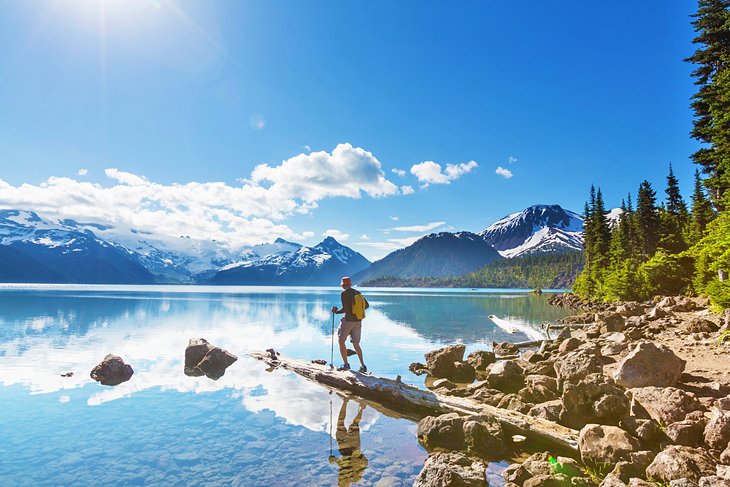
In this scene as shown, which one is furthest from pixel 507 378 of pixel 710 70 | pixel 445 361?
pixel 710 70

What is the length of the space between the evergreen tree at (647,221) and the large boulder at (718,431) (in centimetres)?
6291

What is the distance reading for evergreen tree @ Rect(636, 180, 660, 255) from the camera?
61531 millimetres

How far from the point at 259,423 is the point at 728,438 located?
1133cm

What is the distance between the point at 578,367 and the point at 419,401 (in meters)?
4.82

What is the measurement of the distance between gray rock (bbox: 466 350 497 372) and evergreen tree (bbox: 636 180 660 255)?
5272 cm

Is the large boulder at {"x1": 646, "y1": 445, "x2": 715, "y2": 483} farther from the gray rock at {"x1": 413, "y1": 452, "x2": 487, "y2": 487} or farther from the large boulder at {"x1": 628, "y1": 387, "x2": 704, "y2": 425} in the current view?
the gray rock at {"x1": 413, "y1": 452, "x2": 487, "y2": 487}

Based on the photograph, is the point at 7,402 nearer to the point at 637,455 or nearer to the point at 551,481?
the point at 551,481

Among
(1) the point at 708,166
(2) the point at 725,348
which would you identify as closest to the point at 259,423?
(2) the point at 725,348

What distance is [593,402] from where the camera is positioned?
10031 mm

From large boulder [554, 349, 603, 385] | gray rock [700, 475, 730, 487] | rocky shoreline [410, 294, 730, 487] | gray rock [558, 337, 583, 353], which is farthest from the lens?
gray rock [558, 337, 583, 353]

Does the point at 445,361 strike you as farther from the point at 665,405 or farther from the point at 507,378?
the point at 665,405

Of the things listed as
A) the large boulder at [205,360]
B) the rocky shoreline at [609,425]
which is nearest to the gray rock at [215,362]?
the large boulder at [205,360]

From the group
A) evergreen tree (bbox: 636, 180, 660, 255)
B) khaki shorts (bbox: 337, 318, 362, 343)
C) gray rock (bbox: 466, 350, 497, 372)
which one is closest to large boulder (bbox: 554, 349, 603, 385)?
khaki shorts (bbox: 337, 318, 362, 343)

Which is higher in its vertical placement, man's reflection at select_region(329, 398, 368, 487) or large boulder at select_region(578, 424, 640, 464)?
large boulder at select_region(578, 424, 640, 464)
